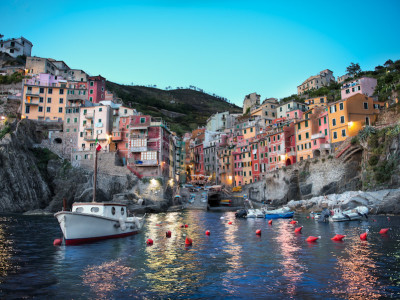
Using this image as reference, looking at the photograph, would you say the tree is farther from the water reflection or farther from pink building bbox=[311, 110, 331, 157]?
the water reflection

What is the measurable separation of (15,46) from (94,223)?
115m

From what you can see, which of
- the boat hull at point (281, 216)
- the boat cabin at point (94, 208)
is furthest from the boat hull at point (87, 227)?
the boat hull at point (281, 216)

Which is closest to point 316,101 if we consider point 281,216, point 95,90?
point 281,216

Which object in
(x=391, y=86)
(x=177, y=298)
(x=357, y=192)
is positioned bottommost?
(x=177, y=298)

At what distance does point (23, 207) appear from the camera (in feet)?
189

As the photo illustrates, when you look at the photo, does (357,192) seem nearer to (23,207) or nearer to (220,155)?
(220,155)

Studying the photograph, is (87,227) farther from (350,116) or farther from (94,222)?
(350,116)

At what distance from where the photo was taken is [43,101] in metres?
79.6

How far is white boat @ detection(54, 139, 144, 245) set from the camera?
21.8 m

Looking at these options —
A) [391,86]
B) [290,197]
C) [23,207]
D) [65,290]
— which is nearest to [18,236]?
[65,290]

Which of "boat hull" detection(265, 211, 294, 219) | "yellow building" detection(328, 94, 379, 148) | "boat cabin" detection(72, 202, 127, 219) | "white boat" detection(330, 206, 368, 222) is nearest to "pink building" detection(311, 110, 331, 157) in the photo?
"yellow building" detection(328, 94, 379, 148)

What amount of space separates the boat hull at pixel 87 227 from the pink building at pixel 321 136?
44.4m

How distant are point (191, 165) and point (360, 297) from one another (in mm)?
100362

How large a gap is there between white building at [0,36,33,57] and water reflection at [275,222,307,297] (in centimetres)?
12057
